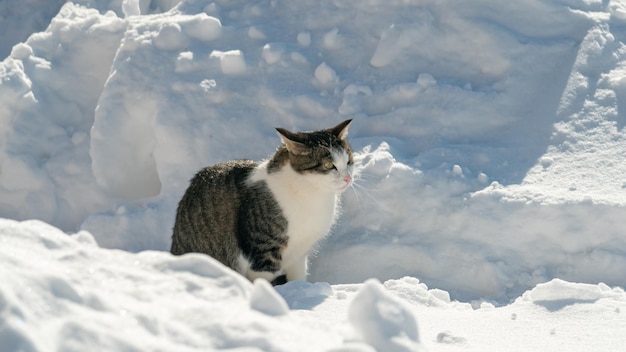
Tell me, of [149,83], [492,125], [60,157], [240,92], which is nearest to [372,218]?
[492,125]

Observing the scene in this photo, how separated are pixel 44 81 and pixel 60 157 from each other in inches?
27.2

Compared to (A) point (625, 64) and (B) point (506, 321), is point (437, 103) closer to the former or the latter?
(A) point (625, 64)

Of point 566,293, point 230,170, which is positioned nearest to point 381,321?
point 566,293

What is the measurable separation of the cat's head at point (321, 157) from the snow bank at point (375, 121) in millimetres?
573

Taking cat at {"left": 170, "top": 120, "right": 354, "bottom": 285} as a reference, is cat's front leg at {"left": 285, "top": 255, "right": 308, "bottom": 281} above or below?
below

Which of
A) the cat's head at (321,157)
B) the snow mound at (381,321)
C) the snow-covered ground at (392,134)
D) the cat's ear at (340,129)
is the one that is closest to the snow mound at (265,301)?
the snow mound at (381,321)

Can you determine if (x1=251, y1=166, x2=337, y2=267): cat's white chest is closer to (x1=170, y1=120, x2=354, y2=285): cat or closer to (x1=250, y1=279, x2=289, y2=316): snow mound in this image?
(x1=170, y1=120, x2=354, y2=285): cat

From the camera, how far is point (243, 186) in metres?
5.54

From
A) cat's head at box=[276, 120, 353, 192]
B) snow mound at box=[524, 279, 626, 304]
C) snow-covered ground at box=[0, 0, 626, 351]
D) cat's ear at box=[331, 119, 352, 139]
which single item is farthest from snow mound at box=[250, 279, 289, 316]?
cat's ear at box=[331, 119, 352, 139]

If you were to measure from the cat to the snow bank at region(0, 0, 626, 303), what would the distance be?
0.40 metres

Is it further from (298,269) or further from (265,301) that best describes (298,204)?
(265,301)

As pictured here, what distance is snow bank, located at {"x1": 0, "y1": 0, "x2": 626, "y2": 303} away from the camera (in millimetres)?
5527

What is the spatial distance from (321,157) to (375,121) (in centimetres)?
118

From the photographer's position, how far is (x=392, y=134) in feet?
20.7
